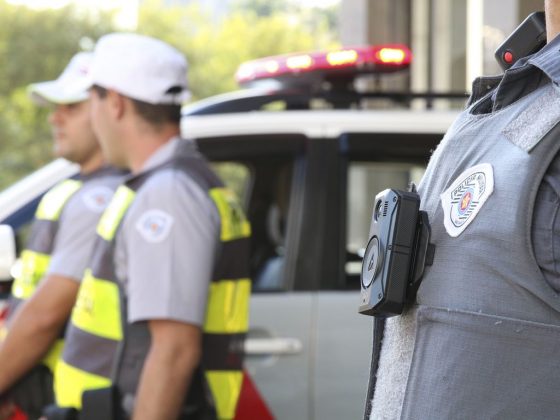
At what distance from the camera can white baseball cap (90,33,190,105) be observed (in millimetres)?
2695

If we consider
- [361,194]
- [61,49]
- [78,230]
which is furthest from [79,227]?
[61,49]

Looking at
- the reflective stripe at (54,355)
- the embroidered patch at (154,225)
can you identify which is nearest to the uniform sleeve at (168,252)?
the embroidered patch at (154,225)

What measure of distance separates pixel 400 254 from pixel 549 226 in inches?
7.3

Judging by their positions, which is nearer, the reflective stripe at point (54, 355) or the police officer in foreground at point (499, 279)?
the police officer in foreground at point (499, 279)

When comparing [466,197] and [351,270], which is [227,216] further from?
[466,197]

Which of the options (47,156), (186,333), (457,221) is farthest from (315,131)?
(47,156)

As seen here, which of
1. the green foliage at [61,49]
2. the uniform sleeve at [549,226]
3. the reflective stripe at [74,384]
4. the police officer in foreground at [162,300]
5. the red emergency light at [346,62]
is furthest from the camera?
the green foliage at [61,49]

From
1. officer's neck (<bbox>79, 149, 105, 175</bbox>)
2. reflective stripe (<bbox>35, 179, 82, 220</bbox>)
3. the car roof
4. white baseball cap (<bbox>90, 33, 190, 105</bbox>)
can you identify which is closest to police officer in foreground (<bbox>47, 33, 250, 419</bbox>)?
white baseball cap (<bbox>90, 33, 190, 105</bbox>)

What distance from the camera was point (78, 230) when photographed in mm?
2787

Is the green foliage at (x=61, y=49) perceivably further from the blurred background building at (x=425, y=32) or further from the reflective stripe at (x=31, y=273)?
the reflective stripe at (x=31, y=273)

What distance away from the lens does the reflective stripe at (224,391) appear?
2492 millimetres

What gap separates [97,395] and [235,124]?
1480 millimetres

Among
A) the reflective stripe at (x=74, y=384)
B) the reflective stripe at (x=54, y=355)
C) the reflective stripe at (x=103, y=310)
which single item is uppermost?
the reflective stripe at (x=103, y=310)

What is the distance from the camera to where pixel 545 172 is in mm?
1025
